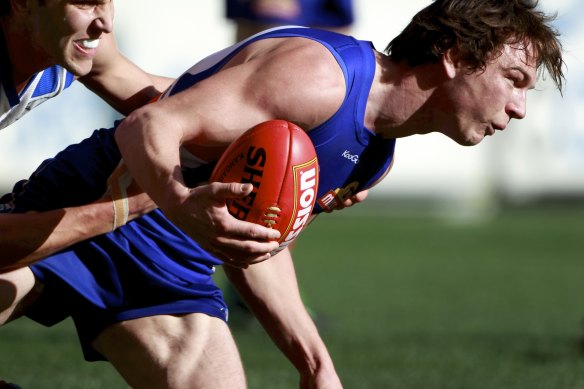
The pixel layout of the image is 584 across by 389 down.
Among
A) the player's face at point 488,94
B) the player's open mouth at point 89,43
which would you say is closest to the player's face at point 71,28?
the player's open mouth at point 89,43

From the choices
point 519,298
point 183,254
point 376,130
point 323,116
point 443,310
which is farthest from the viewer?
point 519,298

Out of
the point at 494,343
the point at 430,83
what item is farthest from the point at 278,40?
the point at 494,343

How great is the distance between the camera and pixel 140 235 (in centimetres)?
375

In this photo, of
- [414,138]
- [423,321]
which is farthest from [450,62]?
[414,138]

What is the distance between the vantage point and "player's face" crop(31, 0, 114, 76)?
354 cm

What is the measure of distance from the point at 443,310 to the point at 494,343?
1663mm

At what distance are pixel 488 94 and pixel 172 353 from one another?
4.25ft

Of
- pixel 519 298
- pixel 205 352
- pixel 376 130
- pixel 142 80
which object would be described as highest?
pixel 376 130

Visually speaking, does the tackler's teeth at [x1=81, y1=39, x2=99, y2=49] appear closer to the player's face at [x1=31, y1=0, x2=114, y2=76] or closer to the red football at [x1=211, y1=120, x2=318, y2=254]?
the player's face at [x1=31, y1=0, x2=114, y2=76]

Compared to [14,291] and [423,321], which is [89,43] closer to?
[14,291]

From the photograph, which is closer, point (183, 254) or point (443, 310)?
point (183, 254)

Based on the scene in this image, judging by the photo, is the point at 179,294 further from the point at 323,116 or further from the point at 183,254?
the point at 323,116

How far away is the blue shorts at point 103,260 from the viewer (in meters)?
3.71

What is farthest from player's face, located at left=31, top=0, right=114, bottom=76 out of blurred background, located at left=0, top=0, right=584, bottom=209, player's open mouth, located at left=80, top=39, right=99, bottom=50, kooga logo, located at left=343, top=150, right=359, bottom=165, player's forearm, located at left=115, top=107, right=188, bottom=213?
blurred background, located at left=0, top=0, right=584, bottom=209
